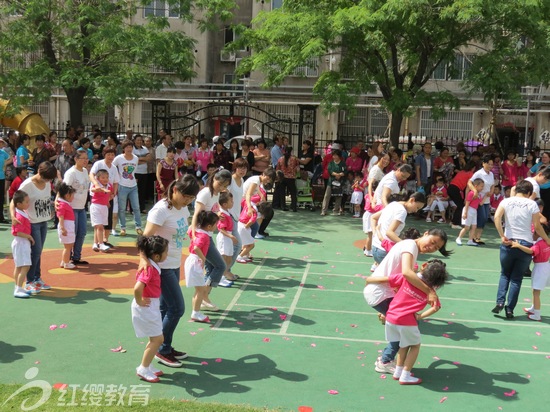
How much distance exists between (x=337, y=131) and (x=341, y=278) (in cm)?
2352

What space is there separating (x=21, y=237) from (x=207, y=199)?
8.30ft

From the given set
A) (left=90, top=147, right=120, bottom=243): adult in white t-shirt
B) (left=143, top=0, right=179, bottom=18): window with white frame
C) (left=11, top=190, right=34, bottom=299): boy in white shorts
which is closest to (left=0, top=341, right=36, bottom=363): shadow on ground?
(left=11, top=190, right=34, bottom=299): boy in white shorts

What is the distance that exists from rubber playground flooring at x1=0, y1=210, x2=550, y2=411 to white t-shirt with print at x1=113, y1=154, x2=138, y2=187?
2.02 m

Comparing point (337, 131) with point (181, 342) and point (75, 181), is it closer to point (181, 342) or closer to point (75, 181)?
point (75, 181)

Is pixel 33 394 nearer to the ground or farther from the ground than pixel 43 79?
nearer to the ground

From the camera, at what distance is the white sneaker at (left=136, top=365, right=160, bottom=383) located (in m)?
6.73

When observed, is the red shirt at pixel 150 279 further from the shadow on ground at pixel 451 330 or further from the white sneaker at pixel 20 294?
the shadow on ground at pixel 451 330

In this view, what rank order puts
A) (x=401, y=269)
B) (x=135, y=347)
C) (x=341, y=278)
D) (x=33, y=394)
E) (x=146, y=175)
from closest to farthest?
(x=33, y=394) < (x=401, y=269) < (x=135, y=347) < (x=341, y=278) < (x=146, y=175)

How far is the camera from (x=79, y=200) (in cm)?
1116

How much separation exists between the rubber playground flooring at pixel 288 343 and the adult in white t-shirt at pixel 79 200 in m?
0.35

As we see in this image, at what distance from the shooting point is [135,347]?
7637 millimetres

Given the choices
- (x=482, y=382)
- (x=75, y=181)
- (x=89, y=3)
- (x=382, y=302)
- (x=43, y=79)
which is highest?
(x=89, y=3)

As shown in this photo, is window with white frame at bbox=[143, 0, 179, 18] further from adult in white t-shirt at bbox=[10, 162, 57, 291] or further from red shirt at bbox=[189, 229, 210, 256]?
red shirt at bbox=[189, 229, 210, 256]

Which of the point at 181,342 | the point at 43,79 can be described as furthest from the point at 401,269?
the point at 43,79
